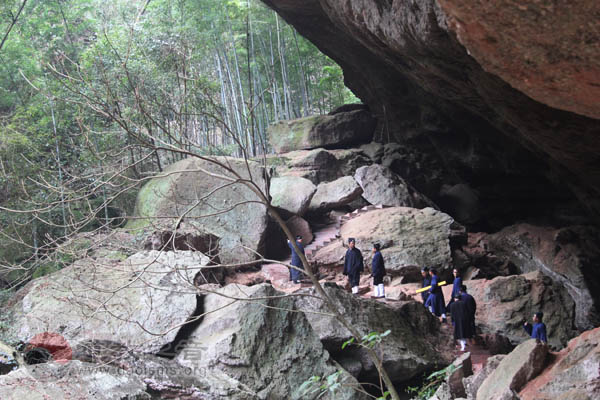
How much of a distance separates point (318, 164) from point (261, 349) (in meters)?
10.9

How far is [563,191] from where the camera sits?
14.1m

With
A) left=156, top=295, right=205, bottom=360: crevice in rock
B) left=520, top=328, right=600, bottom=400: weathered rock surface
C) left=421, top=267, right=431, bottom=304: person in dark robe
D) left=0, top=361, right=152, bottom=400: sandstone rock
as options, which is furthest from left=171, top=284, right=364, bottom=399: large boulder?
left=421, top=267, right=431, bottom=304: person in dark robe

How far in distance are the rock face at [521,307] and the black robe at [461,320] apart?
4.28ft

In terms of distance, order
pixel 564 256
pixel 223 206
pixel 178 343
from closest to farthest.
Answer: pixel 178 343
pixel 564 256
pixel 223 206

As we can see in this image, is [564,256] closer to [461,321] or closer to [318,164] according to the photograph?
[461,321]

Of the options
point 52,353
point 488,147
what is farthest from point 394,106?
point 52,353

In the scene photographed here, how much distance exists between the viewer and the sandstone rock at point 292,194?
44.2 ft

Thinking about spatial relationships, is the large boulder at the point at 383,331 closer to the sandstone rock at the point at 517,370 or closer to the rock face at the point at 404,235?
the sandstone rock at the point at 517,370

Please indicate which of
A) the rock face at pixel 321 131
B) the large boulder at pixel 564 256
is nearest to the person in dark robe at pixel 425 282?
the large boulder at pixel 564 256

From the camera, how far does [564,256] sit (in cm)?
1140

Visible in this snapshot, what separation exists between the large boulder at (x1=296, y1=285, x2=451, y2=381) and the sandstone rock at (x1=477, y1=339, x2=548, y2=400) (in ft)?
6.31

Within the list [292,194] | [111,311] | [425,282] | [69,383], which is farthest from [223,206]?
[69,383]

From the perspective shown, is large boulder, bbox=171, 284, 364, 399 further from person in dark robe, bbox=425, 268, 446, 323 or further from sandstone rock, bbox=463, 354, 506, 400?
person in dark robe, bbox=425, 268, 446, 323

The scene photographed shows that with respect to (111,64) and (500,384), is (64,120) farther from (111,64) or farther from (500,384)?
(500,384)
